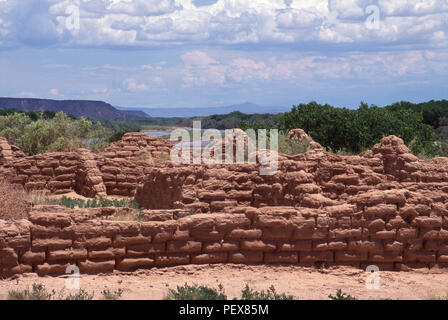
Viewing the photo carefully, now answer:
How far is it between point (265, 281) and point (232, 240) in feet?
2.78

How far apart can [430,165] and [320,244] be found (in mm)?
4149

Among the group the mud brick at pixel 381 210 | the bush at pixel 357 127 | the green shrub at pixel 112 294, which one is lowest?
the green shrub at pixel 112 294

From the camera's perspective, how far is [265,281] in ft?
30.0

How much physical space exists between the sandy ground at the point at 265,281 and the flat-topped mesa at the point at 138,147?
755 centimetres

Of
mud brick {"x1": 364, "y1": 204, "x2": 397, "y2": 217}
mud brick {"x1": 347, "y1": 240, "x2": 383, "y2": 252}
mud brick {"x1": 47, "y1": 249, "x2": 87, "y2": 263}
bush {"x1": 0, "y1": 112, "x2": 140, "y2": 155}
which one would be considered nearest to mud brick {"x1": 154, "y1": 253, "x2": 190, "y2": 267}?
mud brick {"x1": 47, "y1": 249, "x2": 87, "y2": 263}

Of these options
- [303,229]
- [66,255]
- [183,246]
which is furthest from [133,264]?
[303,229]

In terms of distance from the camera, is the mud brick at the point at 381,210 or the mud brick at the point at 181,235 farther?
the mud brick at the point at 381,210

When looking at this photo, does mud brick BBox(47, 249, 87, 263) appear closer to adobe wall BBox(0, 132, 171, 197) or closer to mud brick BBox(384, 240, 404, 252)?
mud brick BBox(384, 240, 404, 252)

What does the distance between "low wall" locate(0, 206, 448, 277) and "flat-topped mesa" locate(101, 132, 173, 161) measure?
7.06 metres

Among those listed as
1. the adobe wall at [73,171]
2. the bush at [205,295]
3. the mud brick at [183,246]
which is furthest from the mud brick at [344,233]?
the adobe wall at [73,171]

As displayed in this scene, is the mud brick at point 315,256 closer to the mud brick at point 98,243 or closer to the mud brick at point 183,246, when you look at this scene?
the mud brick at point 183,246

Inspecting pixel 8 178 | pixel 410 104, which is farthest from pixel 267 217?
pixel 410 104

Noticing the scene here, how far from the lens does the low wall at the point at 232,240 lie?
8.89 meters

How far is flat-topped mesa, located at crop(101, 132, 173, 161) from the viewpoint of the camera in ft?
54.9
